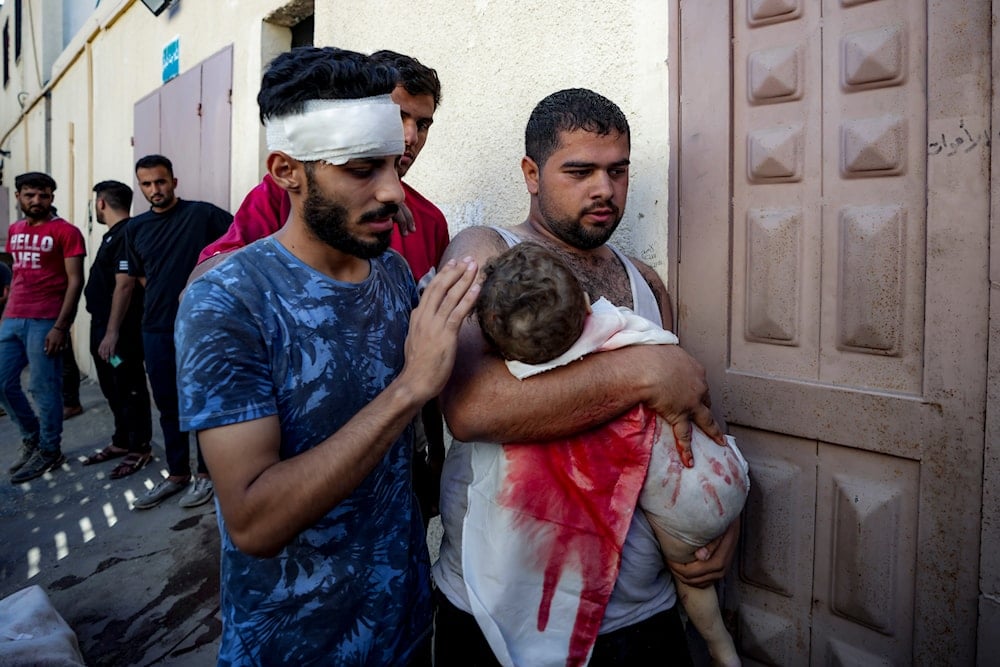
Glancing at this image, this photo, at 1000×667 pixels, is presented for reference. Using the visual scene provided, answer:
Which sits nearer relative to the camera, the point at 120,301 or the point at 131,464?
the point at 120,301

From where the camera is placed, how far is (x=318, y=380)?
4.31 ft

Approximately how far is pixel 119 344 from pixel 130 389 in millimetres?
416

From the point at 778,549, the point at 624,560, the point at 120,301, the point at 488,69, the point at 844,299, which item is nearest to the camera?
the point at 624,560

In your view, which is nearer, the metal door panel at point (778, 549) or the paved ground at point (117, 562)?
the metal door panel at point (778, 549)

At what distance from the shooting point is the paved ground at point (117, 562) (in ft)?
9.45

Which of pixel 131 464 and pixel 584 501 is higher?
pixel 584 501

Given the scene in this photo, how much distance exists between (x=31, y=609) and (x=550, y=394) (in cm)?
240

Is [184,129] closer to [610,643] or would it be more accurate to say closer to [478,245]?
[478,245]

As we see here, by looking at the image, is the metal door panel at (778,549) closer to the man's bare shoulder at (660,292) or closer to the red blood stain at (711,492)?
the man's bare shoulder at (660,292)

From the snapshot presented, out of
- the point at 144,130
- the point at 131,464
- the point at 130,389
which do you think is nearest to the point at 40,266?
the point at 130,389

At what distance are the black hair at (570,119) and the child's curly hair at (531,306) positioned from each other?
57 cm

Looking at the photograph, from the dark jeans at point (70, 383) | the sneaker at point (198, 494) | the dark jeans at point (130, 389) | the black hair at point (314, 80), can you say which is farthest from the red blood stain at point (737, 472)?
the dark jeans at point (70, 383)

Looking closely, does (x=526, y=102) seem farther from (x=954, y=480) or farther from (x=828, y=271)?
(x=954, y=480)

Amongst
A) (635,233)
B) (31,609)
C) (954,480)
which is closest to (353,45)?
(635,233)
